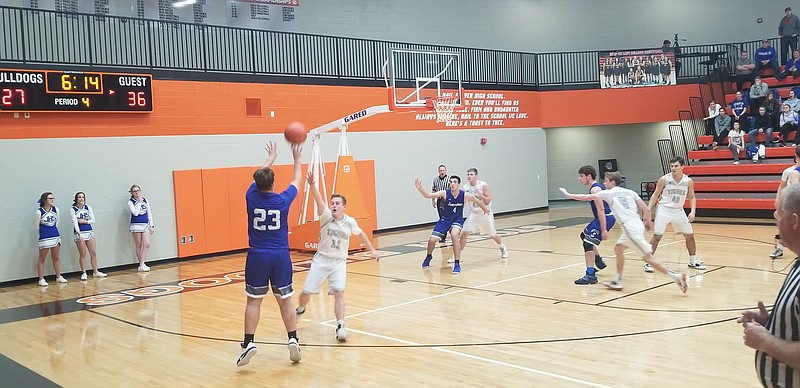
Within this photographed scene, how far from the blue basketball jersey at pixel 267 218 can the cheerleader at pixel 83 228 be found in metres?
7.71

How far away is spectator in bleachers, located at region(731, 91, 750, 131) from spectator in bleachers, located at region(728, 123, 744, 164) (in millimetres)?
848

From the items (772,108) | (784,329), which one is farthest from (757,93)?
(784,329)

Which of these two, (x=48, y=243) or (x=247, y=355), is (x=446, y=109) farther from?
(x=247, y=355)

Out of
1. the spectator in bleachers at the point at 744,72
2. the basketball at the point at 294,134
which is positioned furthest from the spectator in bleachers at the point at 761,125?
the basketball at the point at 294,134

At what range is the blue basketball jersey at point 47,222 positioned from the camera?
12648 millimetres

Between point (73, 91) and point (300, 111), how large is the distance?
5304mm

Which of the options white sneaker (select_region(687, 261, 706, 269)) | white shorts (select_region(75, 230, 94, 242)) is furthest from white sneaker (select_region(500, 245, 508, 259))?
white shorts (select_region(75, 230, 94, 242))

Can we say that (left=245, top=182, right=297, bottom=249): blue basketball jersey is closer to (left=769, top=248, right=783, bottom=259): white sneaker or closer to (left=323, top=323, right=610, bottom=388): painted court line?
(left=323, top=323, right=610, bottom=388): painted court line

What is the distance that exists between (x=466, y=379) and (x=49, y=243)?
9.36 meters

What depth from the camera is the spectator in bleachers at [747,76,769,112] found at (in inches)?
787

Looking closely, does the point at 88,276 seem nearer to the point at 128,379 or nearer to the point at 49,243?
the point at 49,243

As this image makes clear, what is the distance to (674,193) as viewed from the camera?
37.3 feet

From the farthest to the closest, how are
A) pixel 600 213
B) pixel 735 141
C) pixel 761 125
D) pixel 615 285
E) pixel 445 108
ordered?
1. pixel 445 108
2. pixel 761 125
3. pixel 735 141
4. pixel 615 285
5. pixel 600 213

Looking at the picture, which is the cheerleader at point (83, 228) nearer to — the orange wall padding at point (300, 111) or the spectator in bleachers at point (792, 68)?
the orange wall padding at point (300, 111)
